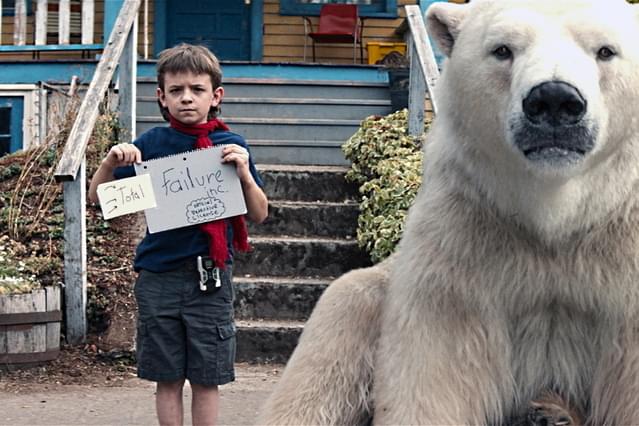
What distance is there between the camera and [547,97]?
8.12 ft

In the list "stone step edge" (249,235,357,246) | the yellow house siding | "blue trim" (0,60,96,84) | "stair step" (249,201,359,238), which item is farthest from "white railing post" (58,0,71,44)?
"stone step edge" (249,235,357,246)

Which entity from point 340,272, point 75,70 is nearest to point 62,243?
point 340,272

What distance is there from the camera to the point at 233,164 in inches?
152

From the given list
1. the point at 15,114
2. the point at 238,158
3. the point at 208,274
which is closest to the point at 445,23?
the point at 238,158

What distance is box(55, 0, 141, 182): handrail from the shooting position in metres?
6.16

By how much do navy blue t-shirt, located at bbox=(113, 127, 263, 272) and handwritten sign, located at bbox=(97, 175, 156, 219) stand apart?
0.13m

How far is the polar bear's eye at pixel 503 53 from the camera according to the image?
2686 millimetres

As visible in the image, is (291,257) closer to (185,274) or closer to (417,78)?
(417,78)

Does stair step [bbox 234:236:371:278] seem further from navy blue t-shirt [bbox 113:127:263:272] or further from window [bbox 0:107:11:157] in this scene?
window [bbox 0:107:11:157]

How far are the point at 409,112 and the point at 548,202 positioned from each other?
5.54 meters

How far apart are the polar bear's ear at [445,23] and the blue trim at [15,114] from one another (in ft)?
26.1

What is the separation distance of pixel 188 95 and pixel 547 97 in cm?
174

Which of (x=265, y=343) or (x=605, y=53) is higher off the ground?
(x=605, y=53)

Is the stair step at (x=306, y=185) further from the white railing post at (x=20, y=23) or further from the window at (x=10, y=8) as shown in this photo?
the window at (x=10, y=8)
